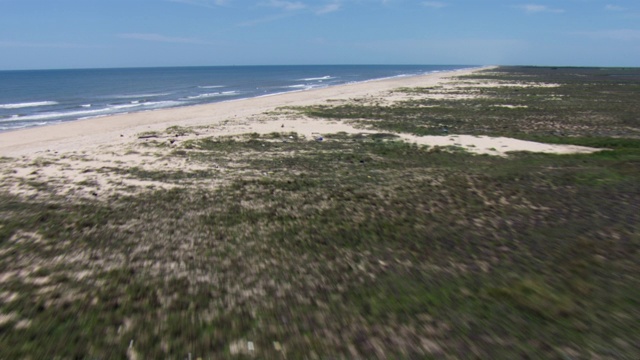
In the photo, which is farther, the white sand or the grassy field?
the white sand

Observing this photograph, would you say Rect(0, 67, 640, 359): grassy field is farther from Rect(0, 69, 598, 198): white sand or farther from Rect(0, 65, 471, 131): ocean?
Rect(0, 65, 471, 131): ocean

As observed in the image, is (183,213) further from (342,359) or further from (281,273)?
(342,359)

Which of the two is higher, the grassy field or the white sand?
the white sand

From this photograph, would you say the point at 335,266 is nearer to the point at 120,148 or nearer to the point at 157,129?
the point at 120,148

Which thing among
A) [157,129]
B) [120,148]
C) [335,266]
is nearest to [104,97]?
[157,129]

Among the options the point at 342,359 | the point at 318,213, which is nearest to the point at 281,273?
the point at 342,359

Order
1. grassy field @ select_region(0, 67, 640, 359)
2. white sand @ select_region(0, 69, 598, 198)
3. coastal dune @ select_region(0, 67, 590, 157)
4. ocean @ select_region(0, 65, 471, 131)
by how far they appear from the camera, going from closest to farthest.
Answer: grassy field @ select_region(0, 67, 640, 359), white sand @ select_region(0, 69, 598, 198), coastal dune @ select_region(0, 67, 590, 157), ocean @ select_region(0, 65, 471, 131)

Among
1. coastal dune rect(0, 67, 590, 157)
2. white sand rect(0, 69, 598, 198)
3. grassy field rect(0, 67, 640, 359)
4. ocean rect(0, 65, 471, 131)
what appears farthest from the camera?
ocean rect(0, 65, 471, 131)

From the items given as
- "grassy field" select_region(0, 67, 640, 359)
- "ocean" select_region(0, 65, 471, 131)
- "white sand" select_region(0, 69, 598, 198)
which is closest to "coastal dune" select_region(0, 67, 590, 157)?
"white sand" select_region(0, 69, 598, 198)

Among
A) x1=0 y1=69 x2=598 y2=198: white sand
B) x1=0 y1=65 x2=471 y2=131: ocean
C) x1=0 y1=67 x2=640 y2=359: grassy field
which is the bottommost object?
x1=0 y1=67 x2=640 y2=359: grassy field
